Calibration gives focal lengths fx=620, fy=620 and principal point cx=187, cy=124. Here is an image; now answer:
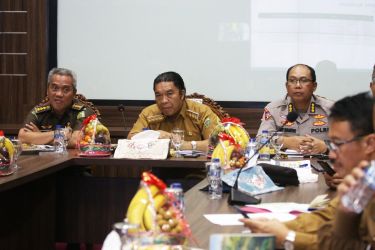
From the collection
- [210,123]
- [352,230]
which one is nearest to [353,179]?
[352,230]

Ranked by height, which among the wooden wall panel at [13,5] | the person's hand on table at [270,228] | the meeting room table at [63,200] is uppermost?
the wooden wall panel at [13,5]

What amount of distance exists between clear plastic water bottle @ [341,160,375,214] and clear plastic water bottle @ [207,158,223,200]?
1.13 meters

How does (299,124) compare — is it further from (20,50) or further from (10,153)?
(20,50)

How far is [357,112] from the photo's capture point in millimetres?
1523

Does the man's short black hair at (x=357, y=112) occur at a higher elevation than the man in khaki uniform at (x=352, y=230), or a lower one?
higher

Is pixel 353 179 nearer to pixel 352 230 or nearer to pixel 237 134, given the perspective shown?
pixel 352 230

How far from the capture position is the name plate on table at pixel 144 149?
3688 millimetres

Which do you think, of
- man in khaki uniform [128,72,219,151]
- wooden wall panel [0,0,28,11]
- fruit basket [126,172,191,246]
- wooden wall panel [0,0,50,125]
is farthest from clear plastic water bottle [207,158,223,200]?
wooden wall panel [0,0,28,11]

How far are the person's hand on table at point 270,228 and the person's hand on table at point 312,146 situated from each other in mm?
2422

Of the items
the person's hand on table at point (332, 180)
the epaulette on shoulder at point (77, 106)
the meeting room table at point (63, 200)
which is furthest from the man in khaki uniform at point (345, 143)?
the epaulette on shoulder at point (77, 106)

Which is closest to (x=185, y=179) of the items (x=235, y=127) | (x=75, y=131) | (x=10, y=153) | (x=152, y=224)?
(x=235, y=127)

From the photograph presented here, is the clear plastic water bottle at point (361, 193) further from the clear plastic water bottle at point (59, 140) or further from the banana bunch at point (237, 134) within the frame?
the clear plastic water bottle at point (59, 140)

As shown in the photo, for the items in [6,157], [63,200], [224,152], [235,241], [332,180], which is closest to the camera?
[235,241]

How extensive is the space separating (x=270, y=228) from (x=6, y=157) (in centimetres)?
162
